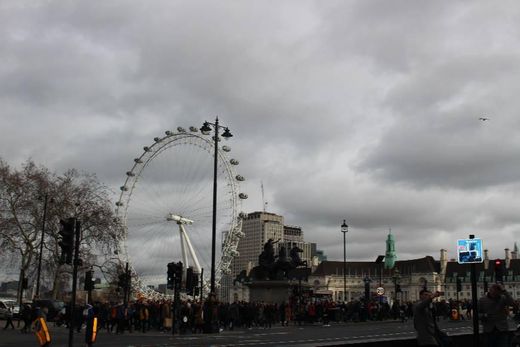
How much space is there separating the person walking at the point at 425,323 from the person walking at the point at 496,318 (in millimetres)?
2064

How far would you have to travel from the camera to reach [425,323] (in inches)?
Answer: 430

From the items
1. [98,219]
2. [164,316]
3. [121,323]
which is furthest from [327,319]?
[98,219]

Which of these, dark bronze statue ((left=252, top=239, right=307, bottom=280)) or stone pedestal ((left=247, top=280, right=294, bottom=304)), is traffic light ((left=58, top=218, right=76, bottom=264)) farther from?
dark bronze statue ((left=252, top=239, right=307, bottom=280))

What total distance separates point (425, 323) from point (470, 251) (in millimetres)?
3677

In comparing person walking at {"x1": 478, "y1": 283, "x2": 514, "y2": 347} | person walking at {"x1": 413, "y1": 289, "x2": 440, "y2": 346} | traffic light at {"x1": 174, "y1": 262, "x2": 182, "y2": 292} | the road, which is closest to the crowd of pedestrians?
traffic light at {"x1": 174, "y1": 262, "x2": 182, "y2": 292}

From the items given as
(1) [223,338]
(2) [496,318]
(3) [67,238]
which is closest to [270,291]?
(1) [223,338]

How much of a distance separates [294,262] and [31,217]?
27034mm

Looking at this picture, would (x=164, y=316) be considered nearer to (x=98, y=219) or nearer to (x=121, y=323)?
(x=121, y=323)

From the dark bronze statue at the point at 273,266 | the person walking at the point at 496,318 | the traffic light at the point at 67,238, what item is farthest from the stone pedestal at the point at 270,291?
the person walking at the point at 496,318

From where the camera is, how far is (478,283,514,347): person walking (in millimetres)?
12359

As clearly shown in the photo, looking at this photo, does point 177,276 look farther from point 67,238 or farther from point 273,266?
point 273,266

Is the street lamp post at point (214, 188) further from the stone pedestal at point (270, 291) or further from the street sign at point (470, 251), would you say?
the street sign at point (470, 251)

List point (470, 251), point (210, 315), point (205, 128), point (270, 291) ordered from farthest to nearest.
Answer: point (270, 291)
point (205, 128)
point (210, 315)
point (470, 251)

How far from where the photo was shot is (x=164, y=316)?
36969mm
